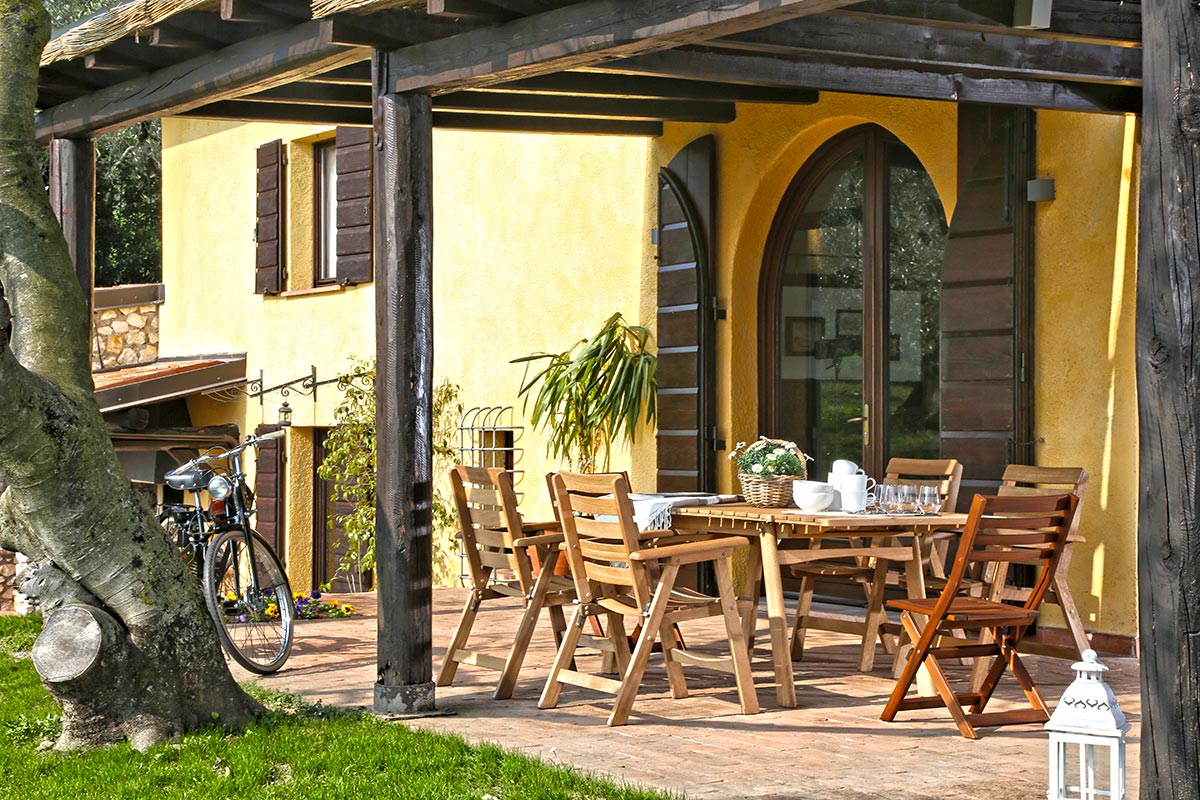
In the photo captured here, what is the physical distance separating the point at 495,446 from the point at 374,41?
5.43 meters

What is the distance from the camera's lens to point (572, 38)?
566 centimetres

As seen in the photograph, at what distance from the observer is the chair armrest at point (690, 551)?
5473 millimetres

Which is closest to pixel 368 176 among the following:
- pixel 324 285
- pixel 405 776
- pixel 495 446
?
pixel 324 285

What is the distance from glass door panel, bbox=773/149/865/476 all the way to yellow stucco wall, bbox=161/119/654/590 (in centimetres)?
114

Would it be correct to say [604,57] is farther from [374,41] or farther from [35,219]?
[35,219]

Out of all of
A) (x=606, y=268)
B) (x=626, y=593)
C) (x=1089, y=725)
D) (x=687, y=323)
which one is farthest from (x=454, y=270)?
(x=1089, y=725)

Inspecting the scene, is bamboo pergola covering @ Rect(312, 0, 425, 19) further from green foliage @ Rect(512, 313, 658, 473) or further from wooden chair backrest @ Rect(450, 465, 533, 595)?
green foliage @ Rect(512, 313, 658, 473)

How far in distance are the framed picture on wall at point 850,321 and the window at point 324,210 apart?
6.05 metres

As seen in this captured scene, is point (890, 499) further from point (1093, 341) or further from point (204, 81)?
point (204, 81)

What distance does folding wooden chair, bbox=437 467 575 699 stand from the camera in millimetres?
6129

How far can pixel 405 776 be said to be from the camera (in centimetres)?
468

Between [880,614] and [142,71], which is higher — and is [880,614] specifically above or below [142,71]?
below

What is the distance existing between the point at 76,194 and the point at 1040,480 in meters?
5.26

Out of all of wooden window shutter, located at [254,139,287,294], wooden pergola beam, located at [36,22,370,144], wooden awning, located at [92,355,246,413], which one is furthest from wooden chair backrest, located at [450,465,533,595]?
wooden window shutter, located at [254,139,287,294]
